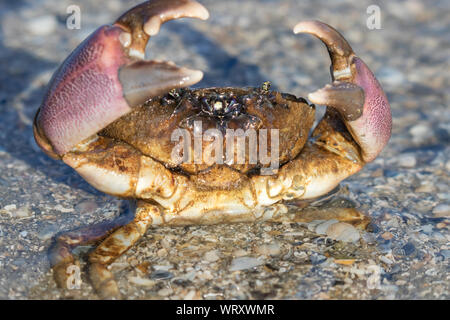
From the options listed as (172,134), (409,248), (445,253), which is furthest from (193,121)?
(445,253)

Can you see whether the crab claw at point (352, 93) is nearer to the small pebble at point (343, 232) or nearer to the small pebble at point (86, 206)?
the small pebble at point (343, 232)

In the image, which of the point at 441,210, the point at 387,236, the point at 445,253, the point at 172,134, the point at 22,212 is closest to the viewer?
the point at 172,134

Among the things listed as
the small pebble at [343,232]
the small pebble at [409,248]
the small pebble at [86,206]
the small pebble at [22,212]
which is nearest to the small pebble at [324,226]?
the small pebble at [343,232]

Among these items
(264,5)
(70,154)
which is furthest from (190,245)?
(264,5)

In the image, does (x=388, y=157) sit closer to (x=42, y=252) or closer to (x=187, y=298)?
(x=187, y=298)

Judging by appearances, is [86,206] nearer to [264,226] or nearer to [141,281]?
[141,281]

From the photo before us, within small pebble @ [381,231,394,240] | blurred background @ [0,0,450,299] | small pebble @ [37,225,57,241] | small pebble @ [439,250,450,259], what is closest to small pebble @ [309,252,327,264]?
blurred background @ [0,0,450,299]

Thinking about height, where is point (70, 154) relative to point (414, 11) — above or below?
below
